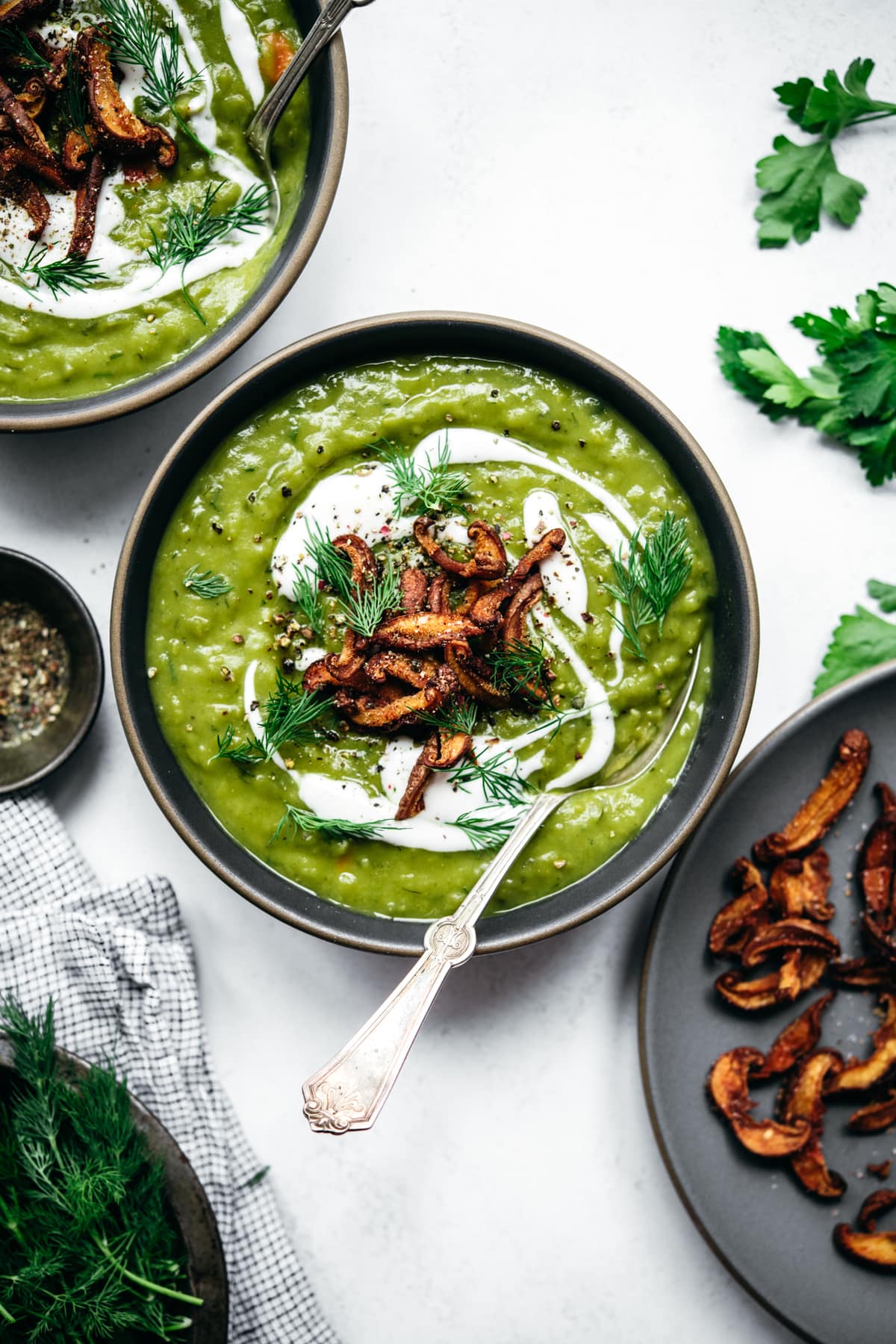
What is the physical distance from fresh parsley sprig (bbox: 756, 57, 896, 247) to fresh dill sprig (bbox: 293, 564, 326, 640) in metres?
1.59

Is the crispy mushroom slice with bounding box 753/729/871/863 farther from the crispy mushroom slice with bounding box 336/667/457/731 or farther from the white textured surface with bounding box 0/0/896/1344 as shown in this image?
the crispy mushroom slice with bounding box 336/667/457/731

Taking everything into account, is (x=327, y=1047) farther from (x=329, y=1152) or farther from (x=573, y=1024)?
(x=573, y=1024)

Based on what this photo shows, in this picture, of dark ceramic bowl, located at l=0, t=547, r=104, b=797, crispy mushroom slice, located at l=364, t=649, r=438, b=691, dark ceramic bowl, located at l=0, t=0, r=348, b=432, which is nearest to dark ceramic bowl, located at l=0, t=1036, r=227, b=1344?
dark ceramic bowl, located at l=0, t=547, r=104, b=797

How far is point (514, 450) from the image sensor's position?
8.75 feet

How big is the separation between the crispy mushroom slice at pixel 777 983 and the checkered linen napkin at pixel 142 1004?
1.37 metres

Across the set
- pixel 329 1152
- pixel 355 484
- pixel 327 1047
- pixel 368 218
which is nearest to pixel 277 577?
pixel 355 484

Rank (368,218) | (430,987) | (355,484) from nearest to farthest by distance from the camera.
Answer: (430,987) → (355,484) → (368,218)

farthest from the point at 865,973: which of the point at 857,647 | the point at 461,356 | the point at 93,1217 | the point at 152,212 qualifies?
the point at 152,212

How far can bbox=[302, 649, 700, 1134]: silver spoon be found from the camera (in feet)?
7.81

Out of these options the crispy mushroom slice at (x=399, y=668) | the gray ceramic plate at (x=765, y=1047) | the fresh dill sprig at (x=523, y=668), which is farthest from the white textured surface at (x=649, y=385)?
the crispy mushroom slice at (x=399, y=668)

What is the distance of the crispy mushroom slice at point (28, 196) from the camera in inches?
107

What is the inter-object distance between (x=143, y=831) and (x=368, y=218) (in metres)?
1.81

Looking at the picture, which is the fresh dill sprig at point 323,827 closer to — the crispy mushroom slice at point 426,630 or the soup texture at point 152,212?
the crispy mushroom slice at point 426,630

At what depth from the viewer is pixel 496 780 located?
8.57ft
